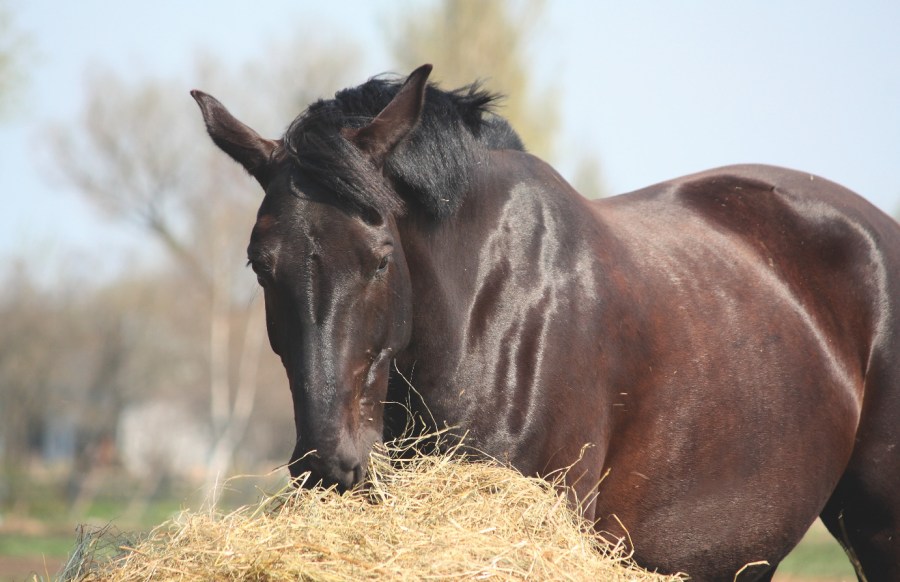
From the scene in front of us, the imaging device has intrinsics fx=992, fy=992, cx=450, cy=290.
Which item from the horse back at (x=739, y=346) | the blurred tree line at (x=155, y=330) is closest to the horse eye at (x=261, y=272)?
the horse back at (x=739, y=346)

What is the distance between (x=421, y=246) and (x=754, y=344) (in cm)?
173

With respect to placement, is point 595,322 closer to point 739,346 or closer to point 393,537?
point 739,346

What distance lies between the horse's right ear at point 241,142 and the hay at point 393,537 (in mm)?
1178

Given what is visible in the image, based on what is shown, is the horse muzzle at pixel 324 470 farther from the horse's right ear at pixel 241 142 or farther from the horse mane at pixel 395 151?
the horse's right ear at pixel 241 142

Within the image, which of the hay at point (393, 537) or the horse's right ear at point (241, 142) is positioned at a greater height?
the horse's right ear at point (241, 142)

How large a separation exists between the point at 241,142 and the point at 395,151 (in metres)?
0.58

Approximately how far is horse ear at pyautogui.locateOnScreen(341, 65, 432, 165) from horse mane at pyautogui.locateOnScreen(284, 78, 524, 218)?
0.06 metres

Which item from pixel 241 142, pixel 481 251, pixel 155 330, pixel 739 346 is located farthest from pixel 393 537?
pixel 155 330

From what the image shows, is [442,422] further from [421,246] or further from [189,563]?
[189,563]

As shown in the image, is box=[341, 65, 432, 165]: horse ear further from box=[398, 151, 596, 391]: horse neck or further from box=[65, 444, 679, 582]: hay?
box=[65, 444, 679, 582]: hay

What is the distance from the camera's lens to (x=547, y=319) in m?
3.69

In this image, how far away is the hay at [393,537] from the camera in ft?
8.66

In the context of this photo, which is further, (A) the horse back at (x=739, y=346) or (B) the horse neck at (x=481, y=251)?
(A) the horse back at (x=739, y=346)

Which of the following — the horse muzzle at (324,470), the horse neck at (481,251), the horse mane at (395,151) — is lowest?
the horse muzzle at (324,470)
